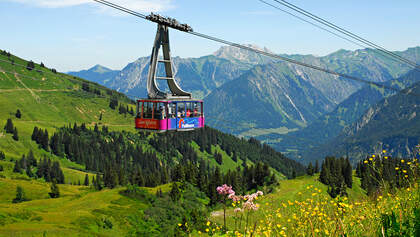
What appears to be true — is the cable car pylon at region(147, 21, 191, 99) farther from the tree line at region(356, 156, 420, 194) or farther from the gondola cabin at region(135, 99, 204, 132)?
the tree line at region(356, 156, 420, 194)

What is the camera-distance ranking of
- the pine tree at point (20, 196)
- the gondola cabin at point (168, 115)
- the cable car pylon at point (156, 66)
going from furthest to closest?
the pine tree at point (20, 196) → the cable car pylon at point (156, 66) → the gondola cabin at point (168, 115)

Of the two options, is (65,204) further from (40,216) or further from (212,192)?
(212,192)

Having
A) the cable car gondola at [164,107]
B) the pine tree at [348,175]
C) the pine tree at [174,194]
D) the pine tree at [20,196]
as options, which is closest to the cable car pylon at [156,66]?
the cable car gondola at [164,107]

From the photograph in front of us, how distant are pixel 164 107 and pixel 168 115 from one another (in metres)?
0.89

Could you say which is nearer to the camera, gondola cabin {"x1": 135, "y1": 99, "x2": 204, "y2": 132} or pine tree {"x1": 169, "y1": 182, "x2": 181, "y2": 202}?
gondola cabin {"x1": 135, "y1": 99, "x2": 204, "y2": 132}

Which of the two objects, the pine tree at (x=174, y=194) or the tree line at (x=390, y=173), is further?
the pine tree at (x=174, y=194)

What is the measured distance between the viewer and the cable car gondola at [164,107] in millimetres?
34562

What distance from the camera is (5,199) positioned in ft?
441

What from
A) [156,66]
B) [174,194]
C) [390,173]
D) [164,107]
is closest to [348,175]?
[174,194]

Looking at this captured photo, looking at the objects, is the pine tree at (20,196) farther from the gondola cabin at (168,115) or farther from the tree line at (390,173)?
the tree line at (390,173)

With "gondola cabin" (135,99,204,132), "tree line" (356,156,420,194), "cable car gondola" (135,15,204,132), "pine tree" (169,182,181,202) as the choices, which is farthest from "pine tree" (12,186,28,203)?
"tree line" (356,156,420,194)

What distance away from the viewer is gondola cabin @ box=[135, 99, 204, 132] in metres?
34.5

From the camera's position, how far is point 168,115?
34.8 m

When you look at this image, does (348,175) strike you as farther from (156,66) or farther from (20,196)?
(156,66)
